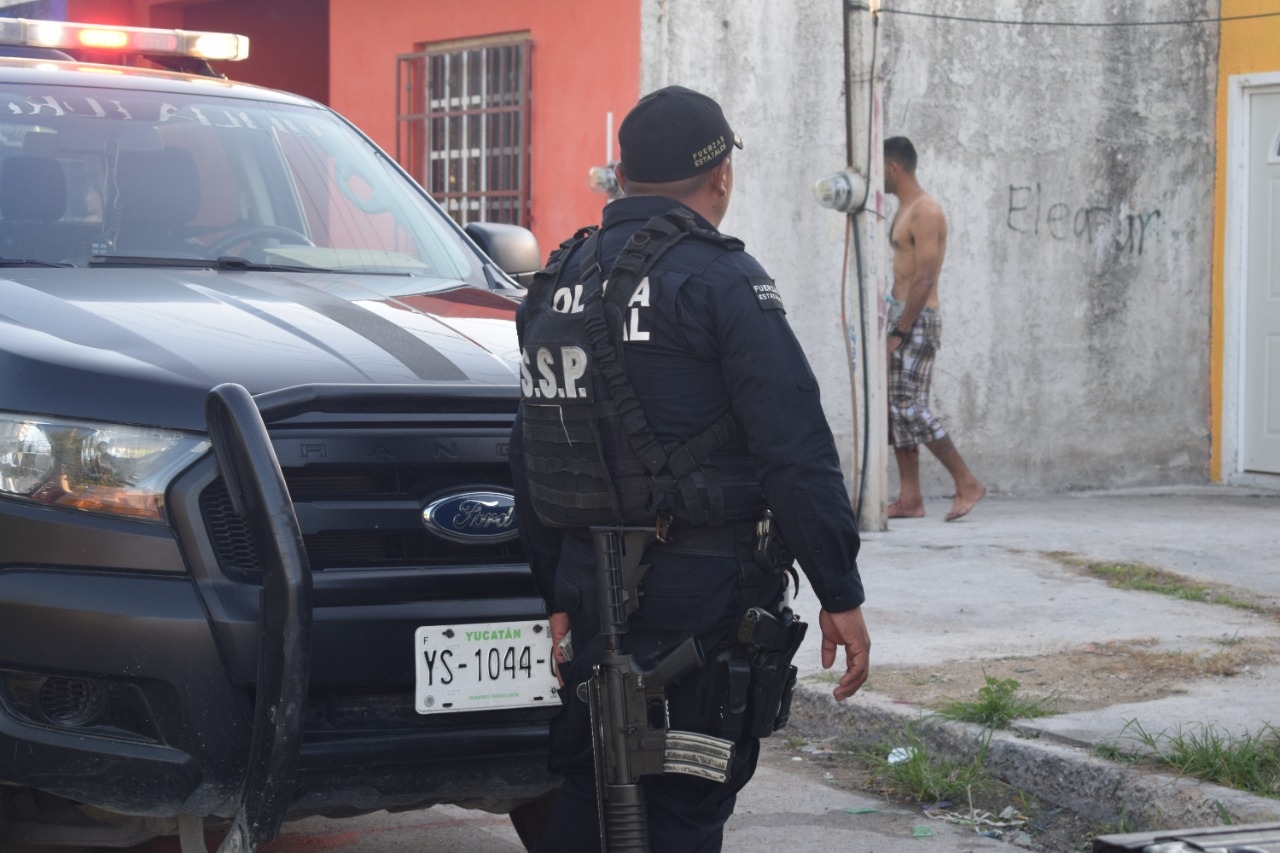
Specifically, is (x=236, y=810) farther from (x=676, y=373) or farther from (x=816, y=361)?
(x=816, y=361)

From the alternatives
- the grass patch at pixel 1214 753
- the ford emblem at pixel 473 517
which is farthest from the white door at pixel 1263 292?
the ford emblem at pixel 473 517

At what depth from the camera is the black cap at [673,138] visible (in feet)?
9.87

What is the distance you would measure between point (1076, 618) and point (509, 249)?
8.89ft

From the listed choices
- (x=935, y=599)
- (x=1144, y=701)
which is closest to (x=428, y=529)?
(x=1144, y=701)

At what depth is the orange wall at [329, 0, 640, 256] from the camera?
922 cm

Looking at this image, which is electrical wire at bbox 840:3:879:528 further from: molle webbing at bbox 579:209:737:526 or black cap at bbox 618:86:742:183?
molle webbing at bbox 579:209:737:526

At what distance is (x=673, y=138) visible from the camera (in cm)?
302

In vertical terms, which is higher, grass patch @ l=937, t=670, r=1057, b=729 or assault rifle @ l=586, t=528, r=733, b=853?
assault rifle @ l=586, t=528, r=733, b=853

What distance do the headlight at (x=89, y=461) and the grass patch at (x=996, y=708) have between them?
8.59ft

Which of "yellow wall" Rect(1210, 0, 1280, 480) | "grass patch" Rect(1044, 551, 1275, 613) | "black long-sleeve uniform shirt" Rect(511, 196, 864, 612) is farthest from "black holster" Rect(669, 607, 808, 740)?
"yellow wall" Rect(1210, 0, 1280, 480)

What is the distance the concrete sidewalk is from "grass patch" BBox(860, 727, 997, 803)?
45 mm

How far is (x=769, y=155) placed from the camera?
917 centimetres

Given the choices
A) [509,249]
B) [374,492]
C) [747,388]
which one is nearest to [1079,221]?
[509,249]

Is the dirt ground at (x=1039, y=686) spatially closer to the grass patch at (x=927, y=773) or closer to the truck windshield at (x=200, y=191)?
the grass patch at (x=927, y=773)
